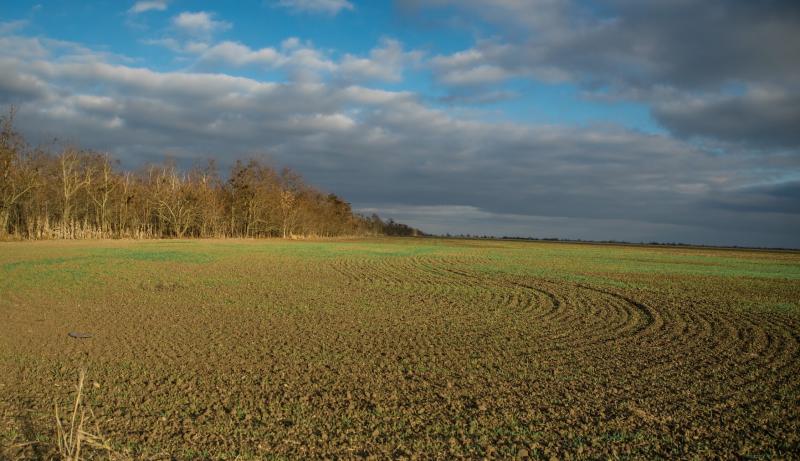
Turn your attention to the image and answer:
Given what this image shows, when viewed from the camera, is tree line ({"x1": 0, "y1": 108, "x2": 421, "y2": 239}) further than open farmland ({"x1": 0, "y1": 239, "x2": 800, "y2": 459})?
Yes

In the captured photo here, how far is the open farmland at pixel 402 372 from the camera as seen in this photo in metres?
5.18

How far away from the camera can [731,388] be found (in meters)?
6.96

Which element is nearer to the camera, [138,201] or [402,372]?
[402,372]

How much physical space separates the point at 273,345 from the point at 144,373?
2.33 metres

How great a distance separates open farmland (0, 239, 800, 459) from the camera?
518 cm

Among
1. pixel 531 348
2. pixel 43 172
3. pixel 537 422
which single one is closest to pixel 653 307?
pixel 531 348

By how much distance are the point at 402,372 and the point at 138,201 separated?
197 feet

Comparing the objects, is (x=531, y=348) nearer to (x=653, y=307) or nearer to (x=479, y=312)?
(x=479, y=312)

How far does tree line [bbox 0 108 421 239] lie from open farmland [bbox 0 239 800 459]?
124 ft

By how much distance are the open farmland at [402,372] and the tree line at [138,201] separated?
124 feet

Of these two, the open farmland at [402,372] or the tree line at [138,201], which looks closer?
the open farmland at [402,372]

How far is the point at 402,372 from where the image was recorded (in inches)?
296

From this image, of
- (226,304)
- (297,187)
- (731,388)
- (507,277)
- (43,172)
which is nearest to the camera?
(731,388)

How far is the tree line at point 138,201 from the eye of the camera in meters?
45.8
